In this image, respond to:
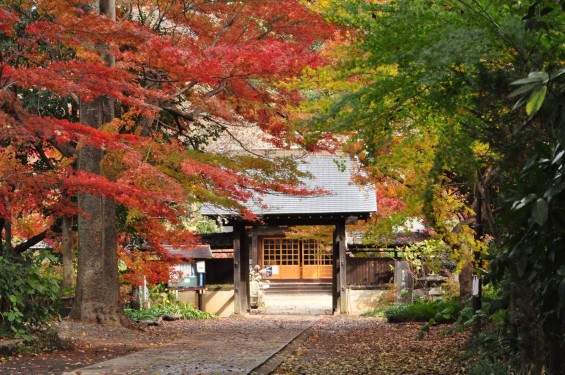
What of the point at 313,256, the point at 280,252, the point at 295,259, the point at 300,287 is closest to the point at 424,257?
the point at 300,287

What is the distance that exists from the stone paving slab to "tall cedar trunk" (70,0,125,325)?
1823mm

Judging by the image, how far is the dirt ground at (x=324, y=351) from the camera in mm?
10347

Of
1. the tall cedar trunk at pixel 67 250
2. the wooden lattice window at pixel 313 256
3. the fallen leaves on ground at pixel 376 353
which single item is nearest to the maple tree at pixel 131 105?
the tall cedar trunk at pixel 67 250

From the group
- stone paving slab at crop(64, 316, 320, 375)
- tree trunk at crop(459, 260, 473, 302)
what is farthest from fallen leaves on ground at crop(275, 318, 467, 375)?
tree trunk at crop(459, 260, 473, 302)

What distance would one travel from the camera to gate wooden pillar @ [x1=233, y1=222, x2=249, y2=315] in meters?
26.0

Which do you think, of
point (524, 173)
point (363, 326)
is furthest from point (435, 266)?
point (524, 173)

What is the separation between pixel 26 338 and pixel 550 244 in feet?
28.9

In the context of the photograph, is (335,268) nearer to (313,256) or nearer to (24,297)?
(313,256)

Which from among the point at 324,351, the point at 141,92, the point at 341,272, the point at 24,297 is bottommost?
the point at 324,351

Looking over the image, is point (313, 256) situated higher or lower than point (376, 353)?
higher

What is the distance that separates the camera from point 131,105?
16328 mm

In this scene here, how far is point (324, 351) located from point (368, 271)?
13887 millimetres

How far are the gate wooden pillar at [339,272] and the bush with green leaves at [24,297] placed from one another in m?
14.7

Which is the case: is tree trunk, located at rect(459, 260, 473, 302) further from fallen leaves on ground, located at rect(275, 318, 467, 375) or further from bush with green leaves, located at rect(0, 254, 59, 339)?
bush with green leaves, located at rect(0, 254, 59, 339)
